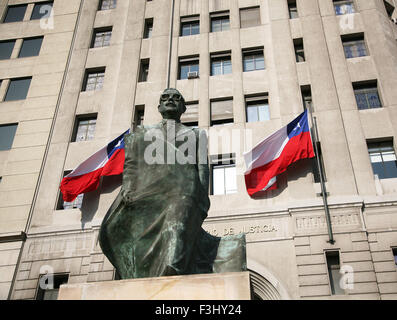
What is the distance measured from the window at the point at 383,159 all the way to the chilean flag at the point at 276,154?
9.97ft

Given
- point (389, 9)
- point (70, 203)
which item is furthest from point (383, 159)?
point (70, 203)

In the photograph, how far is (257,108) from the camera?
19.3m

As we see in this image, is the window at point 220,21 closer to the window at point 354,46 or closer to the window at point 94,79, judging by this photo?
the window at point 354,46

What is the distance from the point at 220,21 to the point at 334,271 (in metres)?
15.1

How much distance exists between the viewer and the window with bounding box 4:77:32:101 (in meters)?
22.4

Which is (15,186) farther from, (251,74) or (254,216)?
(251,74)

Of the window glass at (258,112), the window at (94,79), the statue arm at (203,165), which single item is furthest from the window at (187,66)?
the statue arm at (203,165)

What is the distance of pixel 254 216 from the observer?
15898 mm

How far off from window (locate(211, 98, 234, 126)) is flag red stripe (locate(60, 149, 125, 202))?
4.92 m

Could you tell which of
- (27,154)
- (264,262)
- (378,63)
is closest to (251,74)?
(378,63)

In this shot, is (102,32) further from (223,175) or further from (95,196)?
(223,175)

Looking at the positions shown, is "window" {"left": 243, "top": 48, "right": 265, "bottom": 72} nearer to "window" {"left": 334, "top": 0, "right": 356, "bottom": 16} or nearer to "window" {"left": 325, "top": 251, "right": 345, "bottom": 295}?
"window" {"left": 334, "top": 0, "right": 356, "bottom": 16}

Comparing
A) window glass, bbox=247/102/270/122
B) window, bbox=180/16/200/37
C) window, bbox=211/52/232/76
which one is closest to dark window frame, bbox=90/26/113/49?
window, bbox=180/16/200/37
